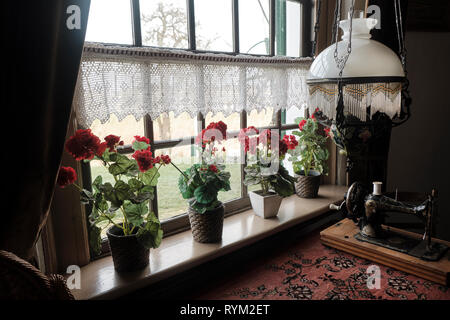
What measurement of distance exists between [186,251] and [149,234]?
0.84ft

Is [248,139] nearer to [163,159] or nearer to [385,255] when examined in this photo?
[163,159]

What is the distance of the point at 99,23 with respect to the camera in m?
1.21

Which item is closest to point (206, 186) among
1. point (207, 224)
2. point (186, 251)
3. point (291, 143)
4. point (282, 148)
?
point (207, 224)

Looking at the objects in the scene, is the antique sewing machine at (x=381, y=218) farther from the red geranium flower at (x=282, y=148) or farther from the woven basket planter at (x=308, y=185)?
the woven basket planter at (x=308, y=185)

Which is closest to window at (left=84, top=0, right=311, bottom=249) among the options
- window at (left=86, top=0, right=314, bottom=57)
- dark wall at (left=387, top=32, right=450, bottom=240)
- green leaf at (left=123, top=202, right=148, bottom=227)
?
window at (left=86, top=0, right=314, bottom=57)

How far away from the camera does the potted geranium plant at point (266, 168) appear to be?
1.65 metres

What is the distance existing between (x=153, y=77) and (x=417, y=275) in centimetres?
129

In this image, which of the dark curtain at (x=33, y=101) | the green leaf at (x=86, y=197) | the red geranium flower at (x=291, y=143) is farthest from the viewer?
the red geranium flower at (x=291, y=143)

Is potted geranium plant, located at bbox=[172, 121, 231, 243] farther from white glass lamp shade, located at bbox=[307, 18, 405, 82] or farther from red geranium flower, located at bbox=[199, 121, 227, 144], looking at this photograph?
white glass lamp shade, located at bbox=[307, 18, 405, 82]

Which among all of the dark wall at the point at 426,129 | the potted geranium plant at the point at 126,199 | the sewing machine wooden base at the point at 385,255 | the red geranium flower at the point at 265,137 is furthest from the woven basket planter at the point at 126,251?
the dark wall at the point at 426,129

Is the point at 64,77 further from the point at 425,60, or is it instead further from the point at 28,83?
the point at 425,60

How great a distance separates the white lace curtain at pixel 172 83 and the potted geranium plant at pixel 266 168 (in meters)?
0.16
